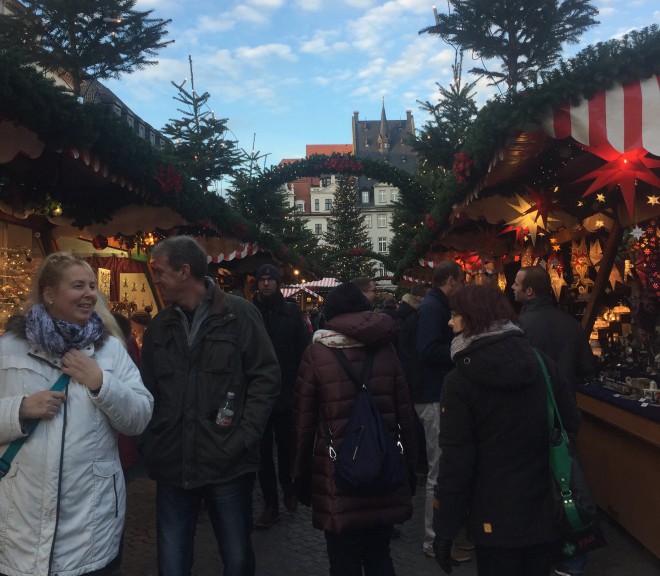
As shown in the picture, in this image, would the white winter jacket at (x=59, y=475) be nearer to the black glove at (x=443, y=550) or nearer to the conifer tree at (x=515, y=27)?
the black glove at (x=443, y=550)

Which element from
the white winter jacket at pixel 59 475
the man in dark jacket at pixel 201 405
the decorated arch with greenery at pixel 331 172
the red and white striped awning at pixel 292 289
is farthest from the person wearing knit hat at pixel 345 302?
the red and white striped awning at pixel 292 289

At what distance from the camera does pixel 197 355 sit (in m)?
3.04

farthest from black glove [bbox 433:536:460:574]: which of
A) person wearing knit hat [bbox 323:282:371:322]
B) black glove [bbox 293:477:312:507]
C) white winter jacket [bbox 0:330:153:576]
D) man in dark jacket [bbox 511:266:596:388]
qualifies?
man in dark jacket [bbox 511:266:596:388]

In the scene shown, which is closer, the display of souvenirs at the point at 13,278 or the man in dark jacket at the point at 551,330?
the man in dark jacket at the point at 551,330

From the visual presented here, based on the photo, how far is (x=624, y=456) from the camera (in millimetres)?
4953

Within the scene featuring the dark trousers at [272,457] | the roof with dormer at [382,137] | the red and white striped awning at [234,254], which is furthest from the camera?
the roof with dormer at [382,137]

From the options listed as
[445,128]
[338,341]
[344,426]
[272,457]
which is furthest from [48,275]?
[445,128]

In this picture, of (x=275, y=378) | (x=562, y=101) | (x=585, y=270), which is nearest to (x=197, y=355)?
(x=275, y=378)

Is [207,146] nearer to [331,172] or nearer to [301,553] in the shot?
[331,172]

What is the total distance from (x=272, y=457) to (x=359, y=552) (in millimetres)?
2341

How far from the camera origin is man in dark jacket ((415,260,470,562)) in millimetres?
4520

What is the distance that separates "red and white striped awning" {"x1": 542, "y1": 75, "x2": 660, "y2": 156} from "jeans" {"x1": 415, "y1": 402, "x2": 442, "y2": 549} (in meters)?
2.24

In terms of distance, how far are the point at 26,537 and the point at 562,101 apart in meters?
4.26

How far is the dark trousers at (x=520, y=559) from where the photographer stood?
260cm
